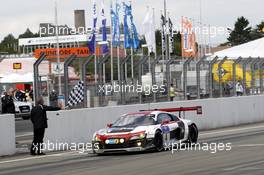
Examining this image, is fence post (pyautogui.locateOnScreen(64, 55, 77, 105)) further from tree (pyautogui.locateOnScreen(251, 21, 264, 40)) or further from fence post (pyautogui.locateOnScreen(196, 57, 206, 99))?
tree (pyautogui.locateOnScreen(251, 21, 264, 40))

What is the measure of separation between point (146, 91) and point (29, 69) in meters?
28.8

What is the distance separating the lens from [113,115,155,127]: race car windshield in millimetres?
18766

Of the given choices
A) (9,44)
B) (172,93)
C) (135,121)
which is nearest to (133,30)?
(172,93)

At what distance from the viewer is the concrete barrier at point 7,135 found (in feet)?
63.4

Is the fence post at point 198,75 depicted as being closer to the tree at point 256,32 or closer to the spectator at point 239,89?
the spectator at point 239,89

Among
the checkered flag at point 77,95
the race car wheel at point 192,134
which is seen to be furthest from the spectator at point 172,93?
the race car wheel at point 192,134

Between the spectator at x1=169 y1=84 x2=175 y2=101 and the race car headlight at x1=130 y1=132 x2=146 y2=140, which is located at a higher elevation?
the spectator at x1=169 y1=84 x2=175 y2=101

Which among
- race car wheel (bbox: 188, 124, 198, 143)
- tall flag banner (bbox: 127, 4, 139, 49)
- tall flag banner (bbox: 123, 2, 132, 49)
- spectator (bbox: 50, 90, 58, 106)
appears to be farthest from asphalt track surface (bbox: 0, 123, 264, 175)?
tall flag banner (bbox: 127, 4, 139, 49)

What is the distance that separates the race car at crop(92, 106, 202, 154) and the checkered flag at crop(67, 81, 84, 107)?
122 inches

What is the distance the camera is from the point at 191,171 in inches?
521

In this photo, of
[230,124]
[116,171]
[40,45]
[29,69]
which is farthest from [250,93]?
[40,45]

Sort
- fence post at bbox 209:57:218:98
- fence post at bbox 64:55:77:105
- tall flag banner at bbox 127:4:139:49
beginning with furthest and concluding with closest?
tall flag banner at bbox 127:4:139:49
fence post at bbox 209:57:218:98
fence post at bbox 64:55:77:105

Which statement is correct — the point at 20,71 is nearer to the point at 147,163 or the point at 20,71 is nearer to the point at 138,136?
the point at 138,136

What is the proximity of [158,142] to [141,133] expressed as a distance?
0.62 metres
